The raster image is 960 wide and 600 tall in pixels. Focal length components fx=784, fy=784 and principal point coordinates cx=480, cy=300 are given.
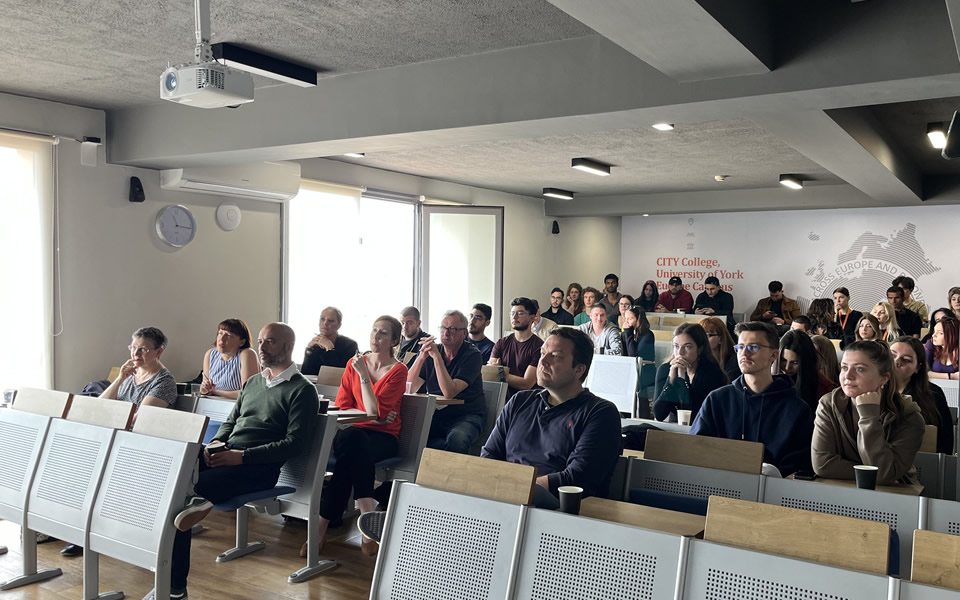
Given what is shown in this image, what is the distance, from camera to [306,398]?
3930mm

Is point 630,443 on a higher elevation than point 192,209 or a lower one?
lower

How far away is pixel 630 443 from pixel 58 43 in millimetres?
4073

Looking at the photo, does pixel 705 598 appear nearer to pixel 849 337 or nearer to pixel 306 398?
pixel 306 398

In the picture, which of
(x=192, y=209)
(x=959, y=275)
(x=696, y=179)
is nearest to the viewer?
(x=192, y=209)

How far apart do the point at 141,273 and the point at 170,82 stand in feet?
12.3

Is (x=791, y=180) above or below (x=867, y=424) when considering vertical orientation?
above

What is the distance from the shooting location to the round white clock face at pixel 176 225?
707 cm

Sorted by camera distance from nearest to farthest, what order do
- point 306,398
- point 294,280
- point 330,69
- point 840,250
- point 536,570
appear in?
point 536,570 → point 306,398 → point 330,69 → point 294,280 → point 840,250

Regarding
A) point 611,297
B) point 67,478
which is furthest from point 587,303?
point 67,478

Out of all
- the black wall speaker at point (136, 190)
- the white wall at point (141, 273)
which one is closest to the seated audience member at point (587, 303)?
the white wall at point (141, 273)

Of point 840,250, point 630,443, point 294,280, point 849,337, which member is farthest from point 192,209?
point 840,250

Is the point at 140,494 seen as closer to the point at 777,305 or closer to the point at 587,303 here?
the point at 587,303

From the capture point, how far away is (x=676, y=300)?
13555 mm

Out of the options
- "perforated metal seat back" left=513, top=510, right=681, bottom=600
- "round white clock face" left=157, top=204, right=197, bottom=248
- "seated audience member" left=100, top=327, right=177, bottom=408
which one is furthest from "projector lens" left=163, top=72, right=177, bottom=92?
"round white clock face" left=157, top=204, right=197, bottom=248
